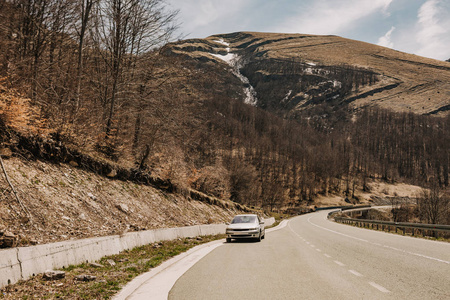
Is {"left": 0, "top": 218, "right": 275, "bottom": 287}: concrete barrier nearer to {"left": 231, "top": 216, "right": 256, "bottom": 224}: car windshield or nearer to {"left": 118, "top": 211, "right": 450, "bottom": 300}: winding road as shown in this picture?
{"left": 118, "top": 211, "right": 450, "bottom": 300}: winding road

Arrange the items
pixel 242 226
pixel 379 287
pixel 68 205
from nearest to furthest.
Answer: pixel 379 287 → pixel 68 205 → pixel 242 226

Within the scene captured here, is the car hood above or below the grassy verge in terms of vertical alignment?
below

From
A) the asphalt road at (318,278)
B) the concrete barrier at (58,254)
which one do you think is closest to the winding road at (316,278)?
the asphalt road at (318,278)

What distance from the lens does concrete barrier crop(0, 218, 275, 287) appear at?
18.4 ft

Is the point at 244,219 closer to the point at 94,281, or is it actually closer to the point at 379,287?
the point at 379,287

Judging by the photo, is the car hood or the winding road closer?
the winding road

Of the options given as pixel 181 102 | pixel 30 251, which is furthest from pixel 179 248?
pixel 181 102

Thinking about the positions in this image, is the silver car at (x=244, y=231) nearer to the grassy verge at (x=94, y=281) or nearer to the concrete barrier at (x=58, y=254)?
the concrete barrier at (x=58, y=254)

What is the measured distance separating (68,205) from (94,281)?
5292 millimetres

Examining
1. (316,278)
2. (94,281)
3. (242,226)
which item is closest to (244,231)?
(242,226)

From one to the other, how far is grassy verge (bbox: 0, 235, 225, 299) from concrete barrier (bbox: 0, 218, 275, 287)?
0.52 ft

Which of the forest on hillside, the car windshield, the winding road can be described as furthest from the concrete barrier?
the car windshield

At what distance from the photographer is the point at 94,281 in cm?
664

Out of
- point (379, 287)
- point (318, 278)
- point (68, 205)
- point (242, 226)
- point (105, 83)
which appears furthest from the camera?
point (105, 83)
